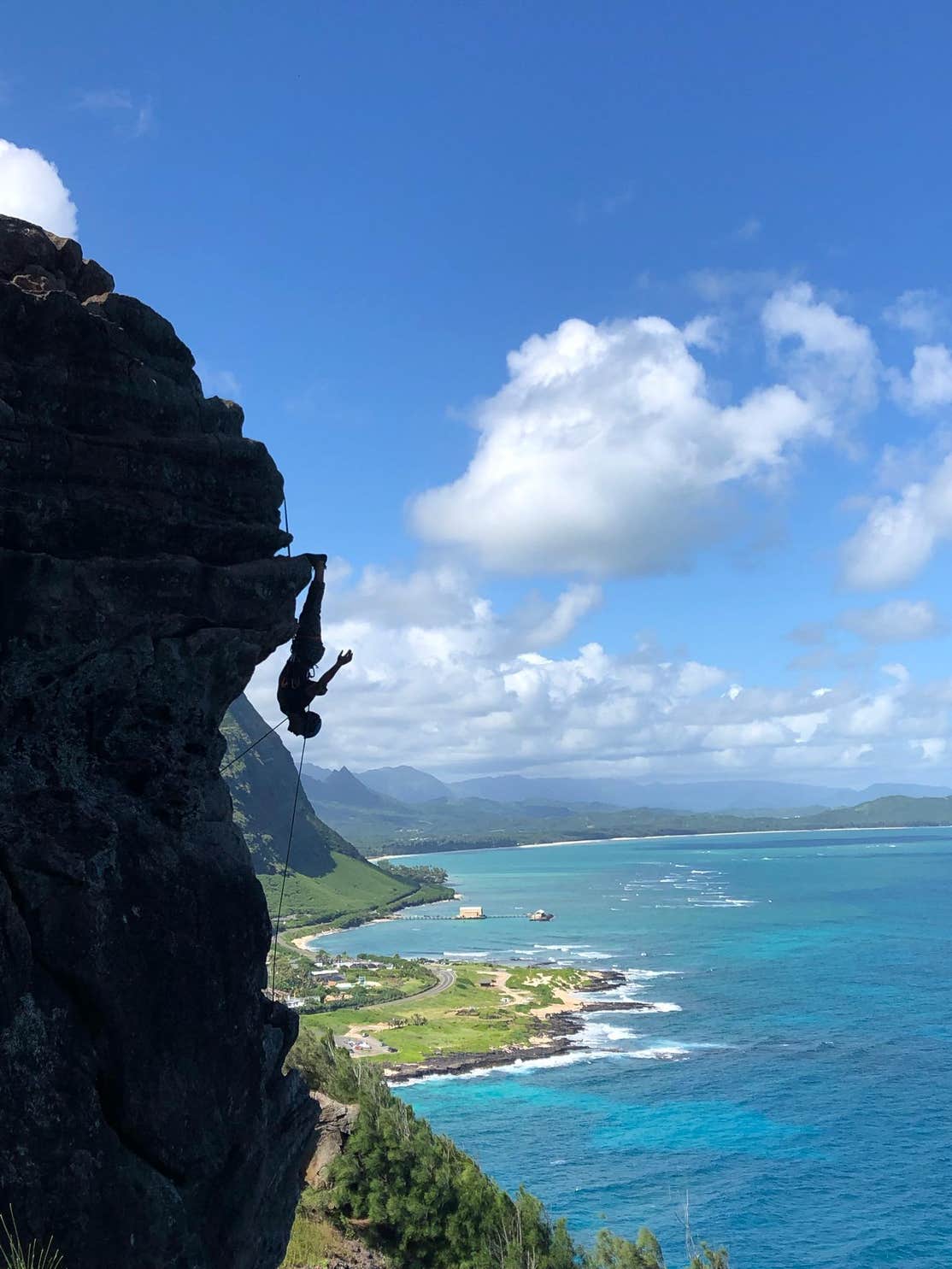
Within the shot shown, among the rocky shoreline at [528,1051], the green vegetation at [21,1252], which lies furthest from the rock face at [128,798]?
the rocky shoreline at [528,1051]

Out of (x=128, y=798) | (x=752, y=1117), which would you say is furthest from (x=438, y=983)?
(x=128, y=798)

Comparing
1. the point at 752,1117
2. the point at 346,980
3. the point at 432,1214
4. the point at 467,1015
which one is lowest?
the point at 346,980

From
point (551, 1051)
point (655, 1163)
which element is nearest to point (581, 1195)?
point (655, 1163)

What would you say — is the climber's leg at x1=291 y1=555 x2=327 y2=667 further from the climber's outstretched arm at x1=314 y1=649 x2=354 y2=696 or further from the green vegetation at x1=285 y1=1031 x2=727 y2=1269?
the green vegetation at x1=285 y1=1031 x2=727 y2=1269

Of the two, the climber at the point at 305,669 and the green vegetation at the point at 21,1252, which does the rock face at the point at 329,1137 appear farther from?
the green vegetation at the point at 21,1252

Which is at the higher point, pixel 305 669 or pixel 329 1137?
pixel 305 669

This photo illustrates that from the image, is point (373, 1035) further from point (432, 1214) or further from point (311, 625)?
point (311, 625)

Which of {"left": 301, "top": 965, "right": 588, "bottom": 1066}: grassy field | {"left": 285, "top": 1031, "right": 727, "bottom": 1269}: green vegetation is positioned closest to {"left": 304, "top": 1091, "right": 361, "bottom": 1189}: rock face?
{"left": 285, "top": 1031, "right": 727, "bottom": 1269}: green vegetation

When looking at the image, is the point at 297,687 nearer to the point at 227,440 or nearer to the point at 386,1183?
the point at 227,440
